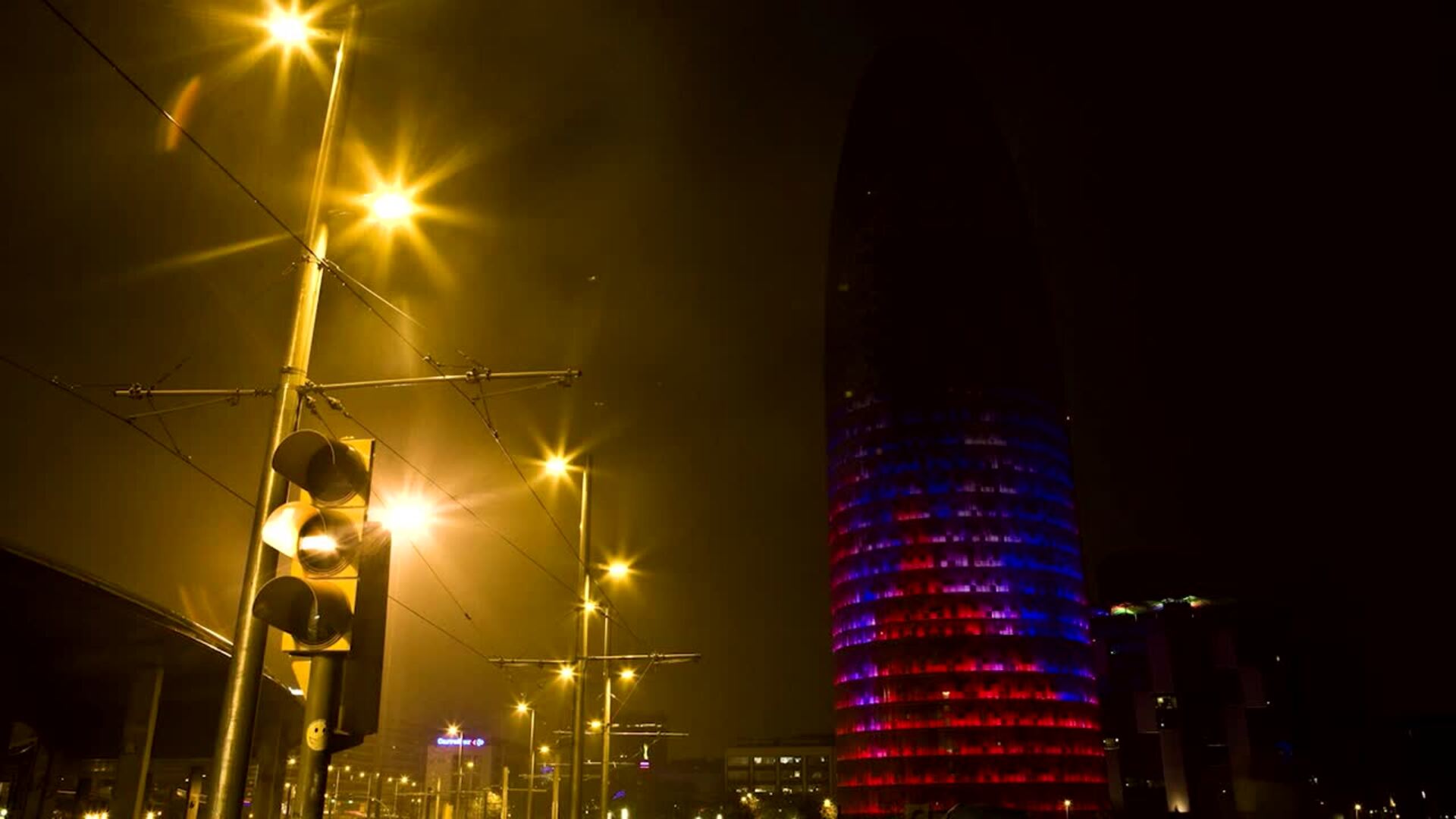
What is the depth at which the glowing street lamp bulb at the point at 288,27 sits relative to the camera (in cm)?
1112

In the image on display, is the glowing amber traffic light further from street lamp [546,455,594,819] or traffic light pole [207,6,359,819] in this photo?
traffic light pole [207,6,359,819]

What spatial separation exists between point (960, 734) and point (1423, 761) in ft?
239

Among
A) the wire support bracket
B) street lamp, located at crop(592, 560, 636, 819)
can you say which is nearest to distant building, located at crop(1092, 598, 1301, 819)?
street lamp, located at crop(592, 560, 636, 819)

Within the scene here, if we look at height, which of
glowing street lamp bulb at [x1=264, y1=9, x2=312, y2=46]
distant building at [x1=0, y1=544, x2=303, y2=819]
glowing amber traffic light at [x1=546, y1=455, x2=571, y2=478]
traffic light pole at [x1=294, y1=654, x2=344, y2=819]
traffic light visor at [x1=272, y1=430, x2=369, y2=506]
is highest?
glowing amber traffic light at [x1=546, y1=455, x2=571, y2=478]

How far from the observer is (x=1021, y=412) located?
122 meters

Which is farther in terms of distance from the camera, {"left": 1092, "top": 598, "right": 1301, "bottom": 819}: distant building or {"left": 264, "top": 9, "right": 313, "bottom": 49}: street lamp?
{"left": 1092, "top": 598, "right": 1301, "bottom": 819}: distant building

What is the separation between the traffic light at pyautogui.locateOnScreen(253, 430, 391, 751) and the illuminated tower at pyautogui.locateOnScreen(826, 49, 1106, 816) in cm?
11077

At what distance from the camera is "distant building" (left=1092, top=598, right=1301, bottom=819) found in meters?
125

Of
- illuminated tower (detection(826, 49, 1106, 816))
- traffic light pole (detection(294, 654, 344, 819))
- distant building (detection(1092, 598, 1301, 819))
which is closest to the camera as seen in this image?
traffic light pole (detection(294, 654, 344, 819))

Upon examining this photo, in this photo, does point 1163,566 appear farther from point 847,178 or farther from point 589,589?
point 589,589

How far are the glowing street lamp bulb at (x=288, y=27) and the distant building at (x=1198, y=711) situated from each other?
129 metres

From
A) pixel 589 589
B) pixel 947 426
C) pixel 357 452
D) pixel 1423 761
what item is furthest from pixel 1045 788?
pixel 357 452

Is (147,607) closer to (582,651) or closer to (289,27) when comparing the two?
(582,651)

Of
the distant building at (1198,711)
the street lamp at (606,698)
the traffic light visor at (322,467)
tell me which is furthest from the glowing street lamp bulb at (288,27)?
the distant building at (1198,711)
